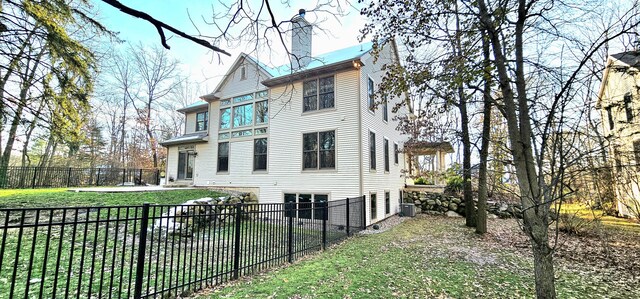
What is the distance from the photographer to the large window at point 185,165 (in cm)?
1572

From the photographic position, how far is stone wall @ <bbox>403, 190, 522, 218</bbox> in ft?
44.1

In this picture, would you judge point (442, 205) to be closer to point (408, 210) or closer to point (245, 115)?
point (408, 210)

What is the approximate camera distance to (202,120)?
1630 centimetres

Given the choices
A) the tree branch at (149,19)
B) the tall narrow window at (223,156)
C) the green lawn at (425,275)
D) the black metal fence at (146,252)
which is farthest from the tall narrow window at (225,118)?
the tree branch at (149,19)

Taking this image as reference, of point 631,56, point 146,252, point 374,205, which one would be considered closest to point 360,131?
point 374,205

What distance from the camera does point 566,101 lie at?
3213mm

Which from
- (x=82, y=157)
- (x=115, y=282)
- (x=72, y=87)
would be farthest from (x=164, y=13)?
(x=82, y=157)

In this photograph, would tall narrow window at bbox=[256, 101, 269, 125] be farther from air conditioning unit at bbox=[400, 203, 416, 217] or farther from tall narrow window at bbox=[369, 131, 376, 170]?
air conditioning unit at bbox=[400, 203, 416, 217]

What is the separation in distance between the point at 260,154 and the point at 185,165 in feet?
19.8

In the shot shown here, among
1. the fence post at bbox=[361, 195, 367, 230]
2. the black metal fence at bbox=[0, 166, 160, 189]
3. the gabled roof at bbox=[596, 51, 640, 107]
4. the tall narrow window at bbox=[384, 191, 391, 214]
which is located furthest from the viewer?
the black metal fence at bbox=[0, 166, 160, 189]

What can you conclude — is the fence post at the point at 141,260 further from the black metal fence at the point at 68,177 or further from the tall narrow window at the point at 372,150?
the black metal fence at the point at 68,177

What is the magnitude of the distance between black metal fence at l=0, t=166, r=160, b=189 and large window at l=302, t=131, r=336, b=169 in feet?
48.9

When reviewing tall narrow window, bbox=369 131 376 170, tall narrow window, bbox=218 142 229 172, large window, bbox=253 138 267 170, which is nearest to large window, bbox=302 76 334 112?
tall narrow window, bbox=369 131 376 170

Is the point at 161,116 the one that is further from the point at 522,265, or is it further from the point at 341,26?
the point at 522,265
